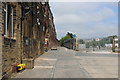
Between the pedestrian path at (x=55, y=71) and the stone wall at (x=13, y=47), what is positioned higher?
the stone wall at (x=13, y=47)

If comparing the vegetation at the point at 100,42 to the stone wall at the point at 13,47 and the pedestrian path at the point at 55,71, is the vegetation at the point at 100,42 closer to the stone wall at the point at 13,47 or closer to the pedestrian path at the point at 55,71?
the pedestrian path at the point at 55,71

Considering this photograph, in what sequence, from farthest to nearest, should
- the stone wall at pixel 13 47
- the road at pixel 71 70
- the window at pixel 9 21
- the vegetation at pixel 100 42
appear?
the vegetation at pixel 100 42 → the road at pixel 71 70 → the window at pixel 9 21 → the stone wall at pixel 13 47

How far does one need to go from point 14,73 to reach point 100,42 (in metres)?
50.2

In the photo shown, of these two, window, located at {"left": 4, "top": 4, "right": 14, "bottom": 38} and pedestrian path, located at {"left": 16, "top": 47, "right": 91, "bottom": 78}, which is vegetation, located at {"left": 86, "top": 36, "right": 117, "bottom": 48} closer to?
pedestrian path, located at {"left": 16, "top": 47, "right": 91, "bottom": 78}

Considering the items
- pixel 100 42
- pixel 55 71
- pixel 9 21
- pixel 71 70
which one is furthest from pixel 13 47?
pixel 100 42

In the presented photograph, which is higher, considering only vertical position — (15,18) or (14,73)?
(15,18)

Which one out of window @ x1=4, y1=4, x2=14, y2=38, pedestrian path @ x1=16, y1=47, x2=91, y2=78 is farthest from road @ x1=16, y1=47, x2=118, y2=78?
window @ x1=4, y1=4, x2=14, y2=38

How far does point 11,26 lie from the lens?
10.3 m

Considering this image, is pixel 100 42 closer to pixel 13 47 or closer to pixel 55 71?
pixel 55 71

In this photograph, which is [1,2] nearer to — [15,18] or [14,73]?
[15,18]

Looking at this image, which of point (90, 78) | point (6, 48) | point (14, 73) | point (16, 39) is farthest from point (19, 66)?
point (90, 78)

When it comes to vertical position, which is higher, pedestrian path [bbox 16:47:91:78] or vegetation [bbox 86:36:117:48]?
vegetation [bbox 86:36:117:48]

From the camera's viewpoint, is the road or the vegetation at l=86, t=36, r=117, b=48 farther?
the vegetation at l=86, t=36, r=117, b=48

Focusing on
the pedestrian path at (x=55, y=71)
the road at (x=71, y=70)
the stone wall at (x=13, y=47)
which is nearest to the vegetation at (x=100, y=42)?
the road at (x=71, y=70)
